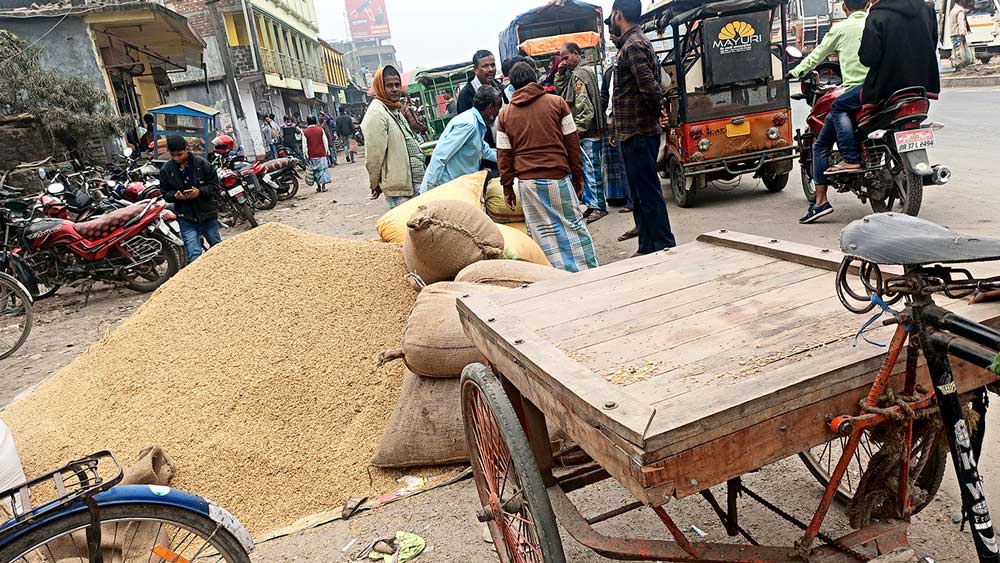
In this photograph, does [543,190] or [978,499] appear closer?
[978,499]

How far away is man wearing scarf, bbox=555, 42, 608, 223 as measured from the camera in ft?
21.7

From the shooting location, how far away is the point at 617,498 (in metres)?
2.61

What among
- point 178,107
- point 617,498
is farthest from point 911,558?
point 178,107

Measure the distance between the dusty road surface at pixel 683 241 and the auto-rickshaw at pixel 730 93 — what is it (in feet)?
1.66

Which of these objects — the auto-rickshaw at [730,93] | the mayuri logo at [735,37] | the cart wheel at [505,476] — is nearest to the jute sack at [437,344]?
the cart wheel at [505,476]

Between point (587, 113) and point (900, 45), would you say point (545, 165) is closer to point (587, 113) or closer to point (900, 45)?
point (587, 113)

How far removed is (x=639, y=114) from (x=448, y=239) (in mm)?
2077

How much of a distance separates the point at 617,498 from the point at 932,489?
3.51 ft

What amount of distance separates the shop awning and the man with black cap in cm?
990

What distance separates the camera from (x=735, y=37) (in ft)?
21.2

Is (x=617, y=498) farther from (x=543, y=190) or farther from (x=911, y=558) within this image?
(x=543, y=190)

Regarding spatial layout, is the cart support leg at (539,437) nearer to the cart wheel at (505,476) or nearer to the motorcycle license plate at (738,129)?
the cart wheel at (505,476)

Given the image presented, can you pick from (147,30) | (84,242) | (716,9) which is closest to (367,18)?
(147,30)

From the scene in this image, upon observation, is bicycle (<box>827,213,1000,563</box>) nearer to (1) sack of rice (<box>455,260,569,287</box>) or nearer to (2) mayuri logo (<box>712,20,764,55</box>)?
(1) sack of rice (<box>455,260,569,287</box>)
